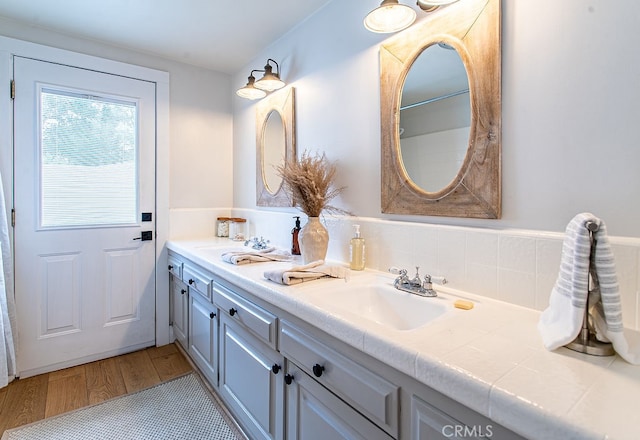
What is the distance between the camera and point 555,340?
2.50 feet

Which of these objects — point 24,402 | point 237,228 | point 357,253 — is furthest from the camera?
point 237,228

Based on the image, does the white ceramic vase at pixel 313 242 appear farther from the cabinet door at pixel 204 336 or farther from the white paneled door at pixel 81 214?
the white paneled door at pixel 81 214

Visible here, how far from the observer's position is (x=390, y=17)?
133cm

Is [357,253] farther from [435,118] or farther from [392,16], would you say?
[392,16]

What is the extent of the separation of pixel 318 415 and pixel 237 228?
183 centimetres

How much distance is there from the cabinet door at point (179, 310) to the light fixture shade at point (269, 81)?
144cm

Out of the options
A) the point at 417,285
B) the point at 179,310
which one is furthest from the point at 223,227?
the point at 417,285

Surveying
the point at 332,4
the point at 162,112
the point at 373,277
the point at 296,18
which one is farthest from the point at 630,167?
the point at 162,112

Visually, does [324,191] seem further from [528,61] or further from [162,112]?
[162,112]

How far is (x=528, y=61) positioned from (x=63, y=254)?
2.82m

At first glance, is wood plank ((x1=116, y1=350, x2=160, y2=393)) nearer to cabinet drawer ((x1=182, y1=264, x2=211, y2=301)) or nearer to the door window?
cabinet drawer ((x1=182, y1=264, x2=211, y2=301))

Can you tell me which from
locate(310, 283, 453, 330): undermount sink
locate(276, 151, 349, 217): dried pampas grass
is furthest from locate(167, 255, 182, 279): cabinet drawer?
locate(310, 283, 453, 330): undermount sink

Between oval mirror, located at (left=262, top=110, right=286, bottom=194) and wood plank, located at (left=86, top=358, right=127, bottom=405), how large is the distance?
1.60m

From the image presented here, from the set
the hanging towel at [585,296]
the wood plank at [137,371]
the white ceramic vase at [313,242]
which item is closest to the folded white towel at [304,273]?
the white ceramic vase at [313,242]
